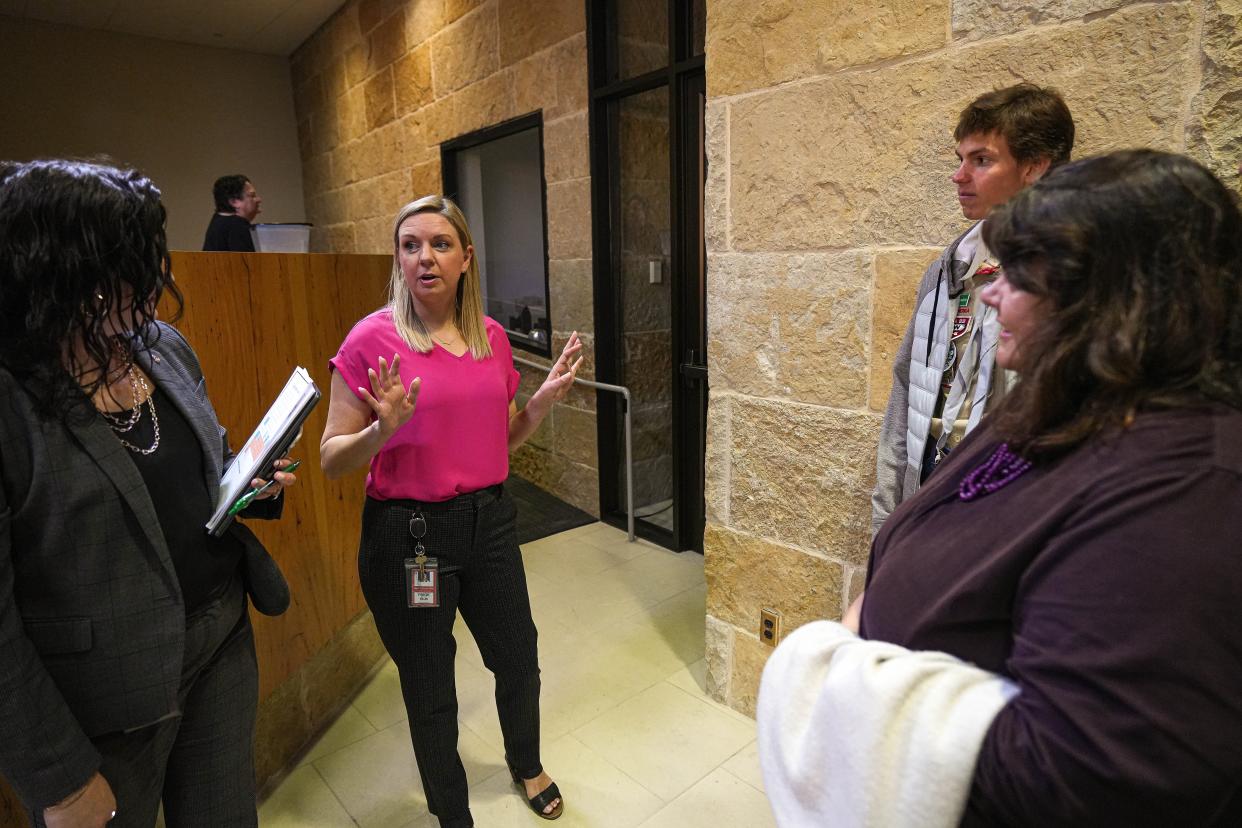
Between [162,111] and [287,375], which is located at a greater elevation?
[162,111]

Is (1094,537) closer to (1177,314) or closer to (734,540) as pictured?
(1177,314)

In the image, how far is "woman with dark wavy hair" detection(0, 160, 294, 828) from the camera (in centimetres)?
89

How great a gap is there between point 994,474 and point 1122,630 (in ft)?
0.71

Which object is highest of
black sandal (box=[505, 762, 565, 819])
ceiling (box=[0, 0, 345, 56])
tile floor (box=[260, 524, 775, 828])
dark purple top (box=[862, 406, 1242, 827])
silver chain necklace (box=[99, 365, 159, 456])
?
ceiling (box=[0, 0, 345, 56])

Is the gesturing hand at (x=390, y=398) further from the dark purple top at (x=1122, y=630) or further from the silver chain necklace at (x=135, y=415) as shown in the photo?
the dark purple top at (x=1122, y=630)

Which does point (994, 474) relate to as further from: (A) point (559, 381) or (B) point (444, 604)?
(B) point (444, 604)

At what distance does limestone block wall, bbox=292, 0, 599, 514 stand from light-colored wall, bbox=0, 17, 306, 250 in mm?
657

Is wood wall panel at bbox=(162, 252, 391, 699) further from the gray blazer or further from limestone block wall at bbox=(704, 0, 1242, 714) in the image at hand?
limestone block wall at bbox=(704, 0, 1242, 714)

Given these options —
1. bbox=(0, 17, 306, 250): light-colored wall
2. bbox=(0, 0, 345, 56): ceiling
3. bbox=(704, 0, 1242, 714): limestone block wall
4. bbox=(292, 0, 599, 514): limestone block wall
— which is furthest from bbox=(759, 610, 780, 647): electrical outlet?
bbox=(0, 17, 306, 250): light-colored wall

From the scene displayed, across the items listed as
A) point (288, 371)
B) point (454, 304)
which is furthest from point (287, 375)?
point (454, 304)

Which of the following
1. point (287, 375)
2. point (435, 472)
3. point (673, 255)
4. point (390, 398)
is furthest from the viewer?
point (673, 255)

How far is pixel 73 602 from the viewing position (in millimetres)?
950

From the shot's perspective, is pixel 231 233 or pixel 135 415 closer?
pixel 135 415

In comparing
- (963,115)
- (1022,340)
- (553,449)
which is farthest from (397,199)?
(1022,340)
